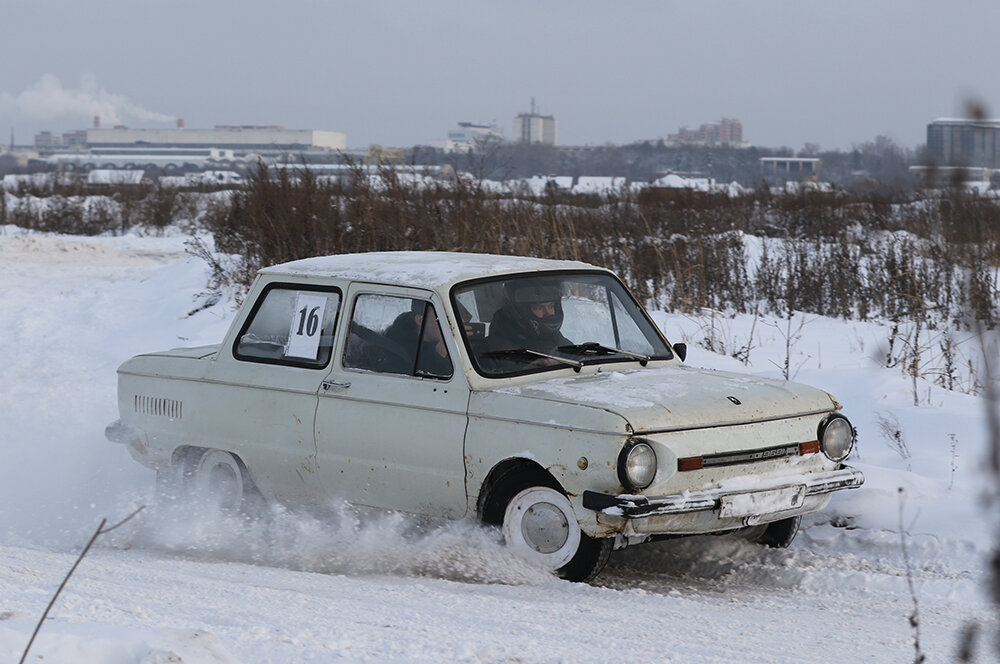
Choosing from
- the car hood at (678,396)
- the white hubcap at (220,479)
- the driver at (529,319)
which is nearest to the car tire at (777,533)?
the car hood at (678,396)

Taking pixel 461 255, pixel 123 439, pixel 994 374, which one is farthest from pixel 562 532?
pixel 994 374

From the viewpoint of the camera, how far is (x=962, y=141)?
1318 millimetres

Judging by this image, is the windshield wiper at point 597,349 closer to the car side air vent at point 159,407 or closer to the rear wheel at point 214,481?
the rear wheel at point 214,481

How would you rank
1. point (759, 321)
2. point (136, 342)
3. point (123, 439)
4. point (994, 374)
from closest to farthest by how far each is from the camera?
point (994, 374) < point (123, 439) < point (759, 321) < point (136, 342)

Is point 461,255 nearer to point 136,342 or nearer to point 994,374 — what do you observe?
point 994,374

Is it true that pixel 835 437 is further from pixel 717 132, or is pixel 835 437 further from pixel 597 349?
pixel 717 132

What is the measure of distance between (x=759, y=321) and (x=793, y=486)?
8674 millimetres

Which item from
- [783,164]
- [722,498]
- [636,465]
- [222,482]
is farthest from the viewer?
[783,164]

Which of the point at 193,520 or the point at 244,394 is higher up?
the point at 244,394

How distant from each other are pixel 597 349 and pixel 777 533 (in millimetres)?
1301

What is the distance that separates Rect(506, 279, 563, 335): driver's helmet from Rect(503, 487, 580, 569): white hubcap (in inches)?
39.4

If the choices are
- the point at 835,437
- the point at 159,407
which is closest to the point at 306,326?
the point at 159,407

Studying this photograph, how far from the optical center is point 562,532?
16.9 ft

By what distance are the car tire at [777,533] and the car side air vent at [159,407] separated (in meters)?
3.24
